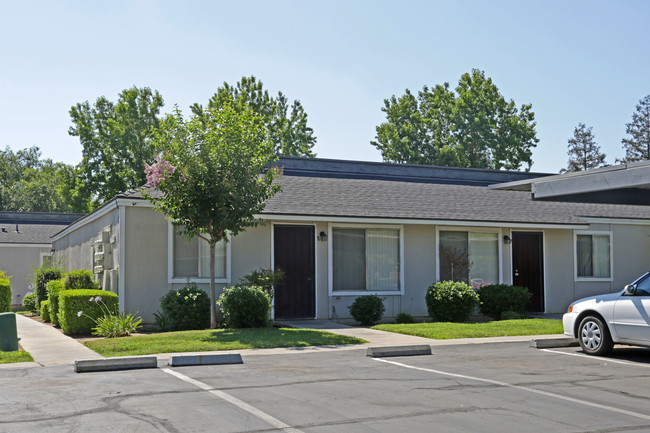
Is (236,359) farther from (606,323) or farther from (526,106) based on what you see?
(526,106)

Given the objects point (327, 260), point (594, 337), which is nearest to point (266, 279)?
point (327, 260)

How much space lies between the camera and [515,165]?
174ft

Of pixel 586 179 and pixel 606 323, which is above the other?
pixel 586 179

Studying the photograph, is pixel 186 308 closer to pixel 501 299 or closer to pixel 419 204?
pixel 419 204

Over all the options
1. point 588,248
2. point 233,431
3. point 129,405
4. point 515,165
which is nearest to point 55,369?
point 129,405

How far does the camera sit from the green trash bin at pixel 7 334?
12.9 m

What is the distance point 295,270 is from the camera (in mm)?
18516

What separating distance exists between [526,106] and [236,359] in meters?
46.7

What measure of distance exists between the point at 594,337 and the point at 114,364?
7993 mm

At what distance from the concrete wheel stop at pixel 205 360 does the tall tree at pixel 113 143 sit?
126ft

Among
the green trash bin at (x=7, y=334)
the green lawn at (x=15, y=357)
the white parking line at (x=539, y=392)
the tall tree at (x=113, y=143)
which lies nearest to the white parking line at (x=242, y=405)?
the green lawn at (x=15, y=357)

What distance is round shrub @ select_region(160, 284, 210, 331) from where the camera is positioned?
1595 cm

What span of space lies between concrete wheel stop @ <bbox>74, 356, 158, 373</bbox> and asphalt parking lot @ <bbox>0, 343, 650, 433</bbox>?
261 millimetres

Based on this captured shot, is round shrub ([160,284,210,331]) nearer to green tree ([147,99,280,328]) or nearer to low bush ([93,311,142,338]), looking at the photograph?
low bush ([93,311,142,338])
